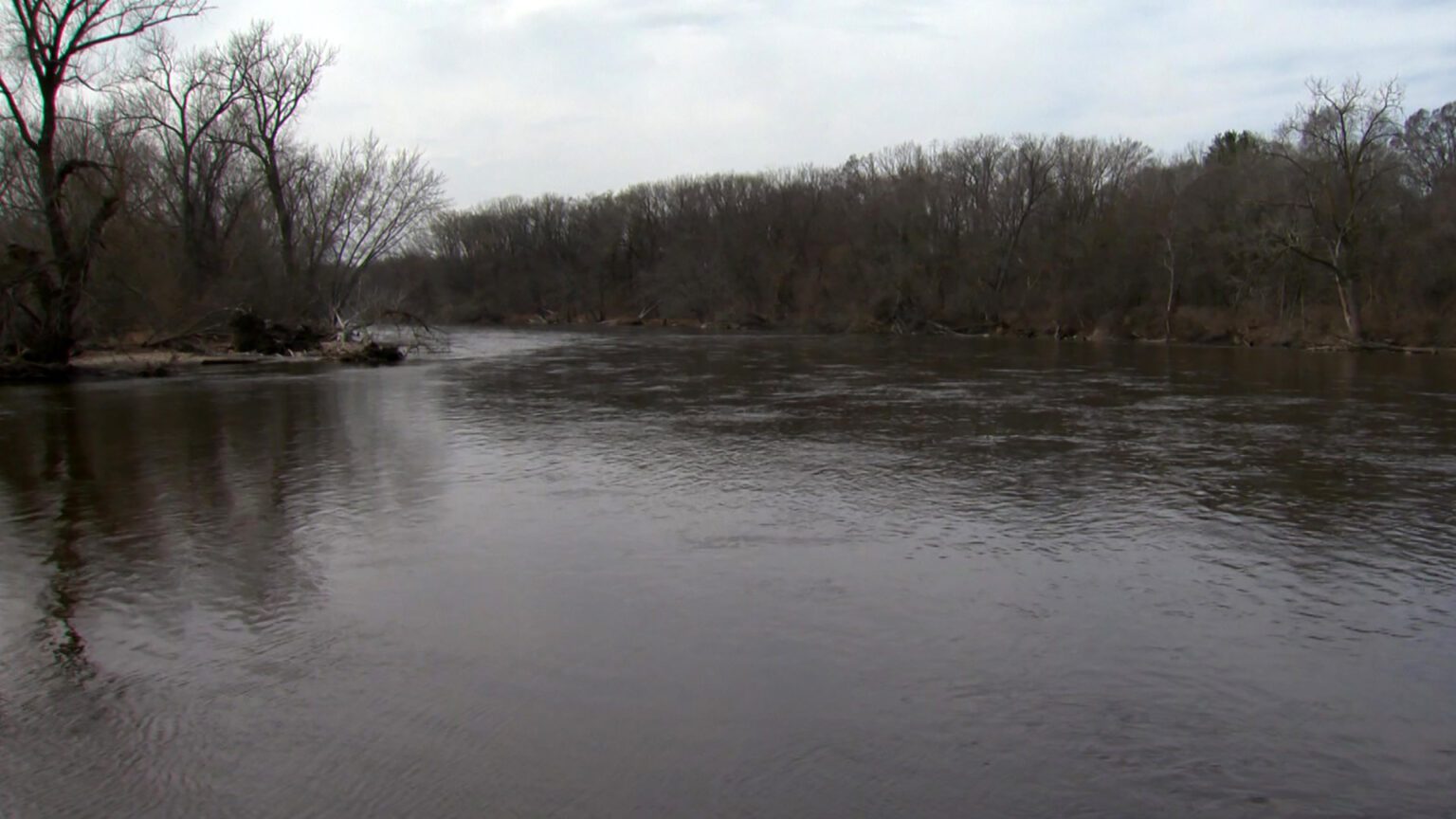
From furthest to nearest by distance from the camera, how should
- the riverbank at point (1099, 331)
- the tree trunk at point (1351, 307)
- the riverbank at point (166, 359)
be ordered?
the tree trunk at point (1351, 307) → the riverbank at point (1099, 331) → the riverbank at point (166, 359)

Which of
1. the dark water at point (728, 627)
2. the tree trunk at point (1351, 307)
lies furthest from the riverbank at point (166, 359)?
the tree trunk at point (1351, 307)

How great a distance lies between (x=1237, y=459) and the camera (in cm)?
1290

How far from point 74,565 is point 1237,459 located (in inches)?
526

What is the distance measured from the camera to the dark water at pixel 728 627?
14.6ft

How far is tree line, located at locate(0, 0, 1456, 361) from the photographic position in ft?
91.5

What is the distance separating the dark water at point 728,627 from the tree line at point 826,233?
59.4 feet

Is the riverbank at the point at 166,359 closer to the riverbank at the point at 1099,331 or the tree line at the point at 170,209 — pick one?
the tree line at the point at 170,209

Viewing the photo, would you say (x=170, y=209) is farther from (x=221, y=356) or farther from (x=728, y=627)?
(x=728, y=627)

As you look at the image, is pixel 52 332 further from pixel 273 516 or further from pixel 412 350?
pixel 273 516

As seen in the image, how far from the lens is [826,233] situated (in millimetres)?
81812

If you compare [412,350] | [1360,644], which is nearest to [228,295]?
[412,350]

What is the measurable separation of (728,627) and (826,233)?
77.7 m

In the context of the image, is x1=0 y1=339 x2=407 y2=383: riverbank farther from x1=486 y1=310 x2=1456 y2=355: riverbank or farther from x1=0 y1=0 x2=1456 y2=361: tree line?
x1=486 y1=310 x2=1456 y2=355: riverbank

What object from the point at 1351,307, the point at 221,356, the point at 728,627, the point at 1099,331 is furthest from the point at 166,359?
the point at 1351,307
